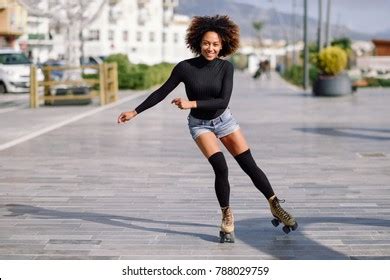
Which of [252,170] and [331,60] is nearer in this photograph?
[252,170]

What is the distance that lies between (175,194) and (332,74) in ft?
71.2

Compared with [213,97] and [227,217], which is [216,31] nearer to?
[213,97]

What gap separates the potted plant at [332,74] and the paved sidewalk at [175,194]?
1164 centimetres

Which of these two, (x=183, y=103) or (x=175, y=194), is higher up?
(x=183, y=103)

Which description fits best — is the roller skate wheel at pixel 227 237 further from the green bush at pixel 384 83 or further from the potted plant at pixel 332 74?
the green bush at pixel 384 83

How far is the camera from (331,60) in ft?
95.2

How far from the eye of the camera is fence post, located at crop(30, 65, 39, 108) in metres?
23.5

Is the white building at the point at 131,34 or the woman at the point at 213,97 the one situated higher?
the woman at the point at 213,97

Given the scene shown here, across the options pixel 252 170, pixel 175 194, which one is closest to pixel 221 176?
pixel 252 170

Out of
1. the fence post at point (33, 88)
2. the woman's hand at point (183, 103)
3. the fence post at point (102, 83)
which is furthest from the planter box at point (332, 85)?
the woman's hand at point (183, 103)

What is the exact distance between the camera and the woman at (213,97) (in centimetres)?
618

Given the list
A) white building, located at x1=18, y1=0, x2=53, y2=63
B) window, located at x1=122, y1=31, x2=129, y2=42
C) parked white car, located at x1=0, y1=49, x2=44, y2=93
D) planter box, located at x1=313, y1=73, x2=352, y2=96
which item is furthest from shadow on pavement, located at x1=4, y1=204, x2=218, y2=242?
window, located at x1=122, y1=31, x2=129, y2=42

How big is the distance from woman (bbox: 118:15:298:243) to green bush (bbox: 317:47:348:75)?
22.9 m
